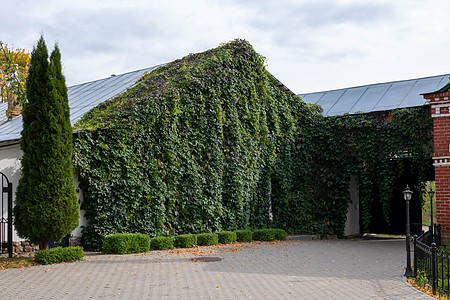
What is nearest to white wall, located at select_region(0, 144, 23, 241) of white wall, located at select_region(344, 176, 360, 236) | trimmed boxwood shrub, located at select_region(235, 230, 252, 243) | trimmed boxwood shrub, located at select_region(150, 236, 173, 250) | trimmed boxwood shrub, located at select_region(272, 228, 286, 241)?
trimmed boxwood shrub, located at select_region(150, 236, 173, 250)

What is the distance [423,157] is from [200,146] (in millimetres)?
8676

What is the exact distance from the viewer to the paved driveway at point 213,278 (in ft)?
23.5

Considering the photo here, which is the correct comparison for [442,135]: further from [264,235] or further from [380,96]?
[264,235]

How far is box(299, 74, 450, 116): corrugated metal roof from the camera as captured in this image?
19078 millimetres

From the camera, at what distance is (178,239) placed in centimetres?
1349

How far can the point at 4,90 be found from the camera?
1034cm

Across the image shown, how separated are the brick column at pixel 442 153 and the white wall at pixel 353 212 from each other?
5.77 meters

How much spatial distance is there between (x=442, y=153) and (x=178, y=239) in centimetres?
910

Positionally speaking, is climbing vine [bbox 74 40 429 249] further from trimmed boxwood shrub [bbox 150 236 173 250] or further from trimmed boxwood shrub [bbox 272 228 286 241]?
trimmed boxwood shrub [bbox 272 228 286 241]

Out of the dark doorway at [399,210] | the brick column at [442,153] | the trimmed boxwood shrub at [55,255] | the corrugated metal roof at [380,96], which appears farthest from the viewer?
the dark doorway at [399,210]

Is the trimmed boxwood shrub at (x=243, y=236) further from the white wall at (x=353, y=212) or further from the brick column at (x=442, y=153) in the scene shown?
the brick column at (x=442, y=153)

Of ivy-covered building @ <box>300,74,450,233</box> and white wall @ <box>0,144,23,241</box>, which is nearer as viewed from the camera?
white wall @ <box>0,144,23,241</box>

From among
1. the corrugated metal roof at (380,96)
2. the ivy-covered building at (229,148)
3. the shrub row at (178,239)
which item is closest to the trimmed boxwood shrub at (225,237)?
the shrub row at (178,239)

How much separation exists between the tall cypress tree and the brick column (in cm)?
1143
